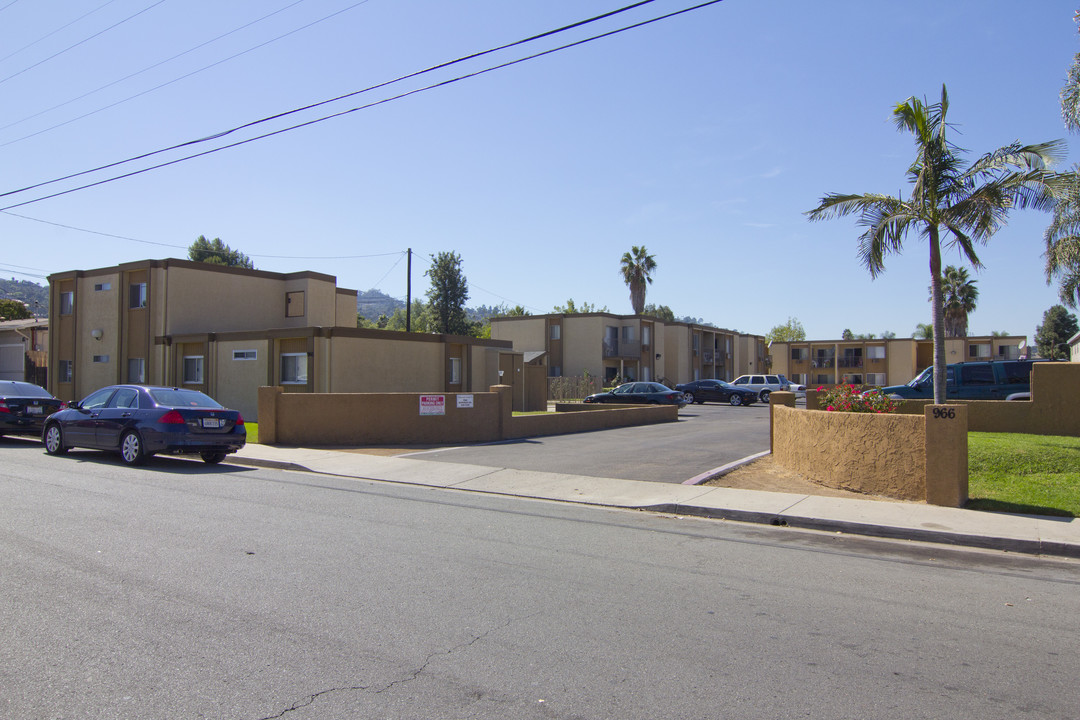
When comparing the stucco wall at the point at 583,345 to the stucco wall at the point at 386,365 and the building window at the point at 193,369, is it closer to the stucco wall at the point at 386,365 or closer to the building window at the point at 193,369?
the stucco wall at the point at 386,365

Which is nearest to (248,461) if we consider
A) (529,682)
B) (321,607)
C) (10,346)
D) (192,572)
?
(192,572)

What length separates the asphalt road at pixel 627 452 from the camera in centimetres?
1371

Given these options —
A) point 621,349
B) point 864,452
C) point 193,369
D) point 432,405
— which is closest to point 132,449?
point 432,405

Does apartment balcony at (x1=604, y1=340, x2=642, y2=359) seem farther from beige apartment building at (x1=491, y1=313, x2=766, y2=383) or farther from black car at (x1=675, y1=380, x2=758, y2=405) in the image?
black car at (x1=675, y1=380, x2=758, y2=405)

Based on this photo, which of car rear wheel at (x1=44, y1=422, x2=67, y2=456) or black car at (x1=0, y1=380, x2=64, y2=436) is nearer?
car rear wheel at (x1=44, y1=422, x2=67, y2=456)

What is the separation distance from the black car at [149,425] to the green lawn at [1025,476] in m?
12.7

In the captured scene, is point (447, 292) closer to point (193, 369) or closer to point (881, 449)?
point (193, 369)

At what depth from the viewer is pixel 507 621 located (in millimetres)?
5293

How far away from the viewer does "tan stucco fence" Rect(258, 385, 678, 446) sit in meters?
17.7

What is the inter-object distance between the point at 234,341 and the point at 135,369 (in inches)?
272

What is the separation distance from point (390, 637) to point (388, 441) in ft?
44.6

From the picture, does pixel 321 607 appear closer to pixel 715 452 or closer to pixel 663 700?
pixel 663 700

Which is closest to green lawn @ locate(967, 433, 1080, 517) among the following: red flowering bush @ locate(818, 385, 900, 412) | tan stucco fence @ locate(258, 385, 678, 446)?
red flowering bush @ locate(818, 385, 900, 412)

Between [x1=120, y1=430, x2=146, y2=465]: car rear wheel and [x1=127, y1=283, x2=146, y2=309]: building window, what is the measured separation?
20.3 meters
